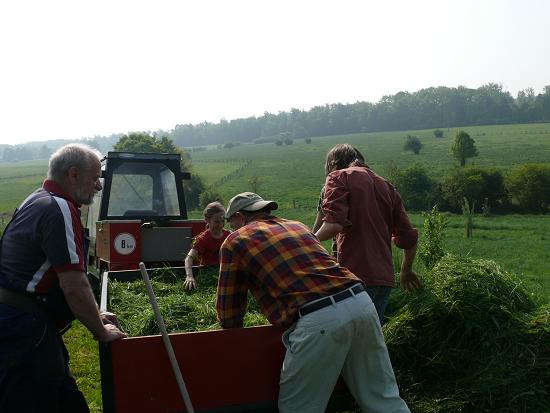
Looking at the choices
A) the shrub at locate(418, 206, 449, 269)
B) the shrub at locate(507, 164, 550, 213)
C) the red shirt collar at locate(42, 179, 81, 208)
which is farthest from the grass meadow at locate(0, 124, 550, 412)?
the red shirt collar at locate(42, 179, 81, 208)

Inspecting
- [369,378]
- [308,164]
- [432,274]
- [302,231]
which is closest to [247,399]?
[369,378]

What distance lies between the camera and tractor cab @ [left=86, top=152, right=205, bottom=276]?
6.75 m

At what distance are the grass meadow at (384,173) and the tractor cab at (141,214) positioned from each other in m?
1.34

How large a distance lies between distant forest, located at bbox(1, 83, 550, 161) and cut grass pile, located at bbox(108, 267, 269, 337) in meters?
105

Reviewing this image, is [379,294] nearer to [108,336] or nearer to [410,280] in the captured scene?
[410,280]

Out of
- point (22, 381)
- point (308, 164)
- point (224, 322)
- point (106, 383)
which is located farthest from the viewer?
point (308, 164)

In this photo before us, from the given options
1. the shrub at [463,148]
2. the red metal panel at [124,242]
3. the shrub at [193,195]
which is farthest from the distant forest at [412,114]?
the red metal panel at [124,242]

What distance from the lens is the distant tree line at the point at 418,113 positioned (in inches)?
4112

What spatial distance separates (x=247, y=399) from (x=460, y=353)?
1.67 metres

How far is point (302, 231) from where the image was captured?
3.38 m

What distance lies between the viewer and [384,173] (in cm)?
4516

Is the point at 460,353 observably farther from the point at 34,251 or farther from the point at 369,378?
the point at 34,251

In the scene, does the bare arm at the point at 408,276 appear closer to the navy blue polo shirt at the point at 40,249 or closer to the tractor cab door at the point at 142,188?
the navy blue polo shirt at the point at 40,249

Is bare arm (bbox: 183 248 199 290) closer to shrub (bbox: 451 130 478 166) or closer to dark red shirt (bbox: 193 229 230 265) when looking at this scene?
dark red shirt (bbox: 193 229 230 265)
